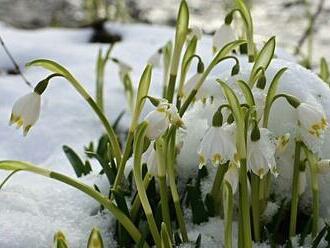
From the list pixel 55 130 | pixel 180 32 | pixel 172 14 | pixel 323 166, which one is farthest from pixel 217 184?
pixel 172 14

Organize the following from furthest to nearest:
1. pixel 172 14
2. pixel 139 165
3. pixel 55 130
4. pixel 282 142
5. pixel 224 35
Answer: pixel 172 14
pixel 55 130
pixel 224 35
pixel 282 142
pixel 139 165

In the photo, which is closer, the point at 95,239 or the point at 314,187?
the point at 95,239

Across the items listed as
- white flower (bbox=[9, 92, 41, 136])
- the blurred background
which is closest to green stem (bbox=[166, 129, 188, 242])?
white flower (bbox=[9, 92, 41, 136])

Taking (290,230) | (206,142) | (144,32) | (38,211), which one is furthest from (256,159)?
(144,32)

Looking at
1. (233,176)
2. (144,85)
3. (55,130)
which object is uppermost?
(144,85)

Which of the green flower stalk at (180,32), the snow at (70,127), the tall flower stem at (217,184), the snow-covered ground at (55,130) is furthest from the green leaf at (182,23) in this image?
the snow-covered ground at (55,130)

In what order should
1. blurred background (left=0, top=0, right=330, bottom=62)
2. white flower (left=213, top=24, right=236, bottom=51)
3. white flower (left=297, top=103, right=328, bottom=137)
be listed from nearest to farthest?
white flower (left=297, top=103, right=328, bottom=137)
white flower (left=213, top=24, right=236, bottom=51)
blurred background (left=0, top=0, right=330, bottom=62)

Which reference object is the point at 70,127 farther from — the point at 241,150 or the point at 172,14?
the point at 172,14

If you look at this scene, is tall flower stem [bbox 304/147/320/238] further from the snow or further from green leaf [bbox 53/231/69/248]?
green leaf [bbox 53/231/69/248]
